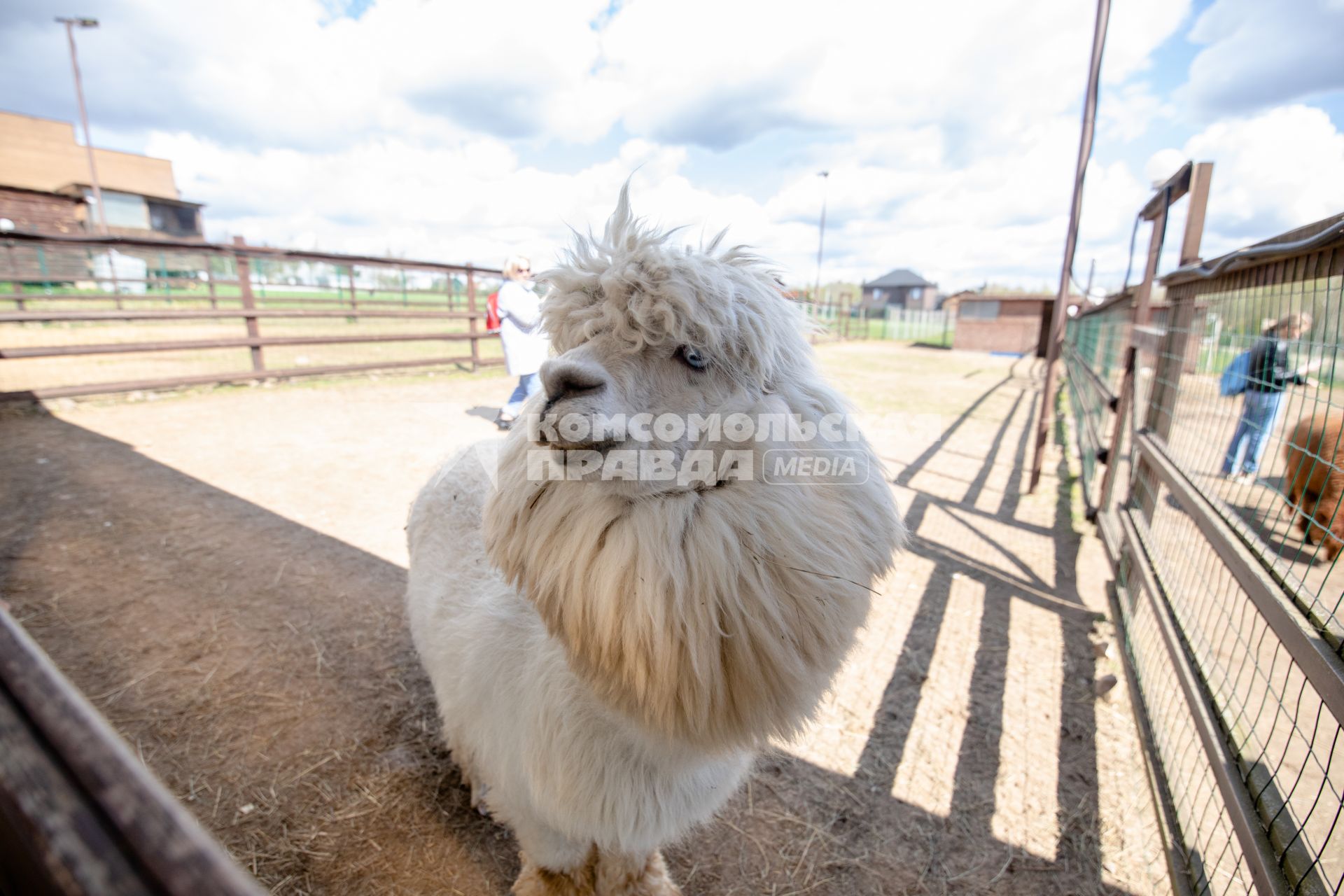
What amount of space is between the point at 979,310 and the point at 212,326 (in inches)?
1197

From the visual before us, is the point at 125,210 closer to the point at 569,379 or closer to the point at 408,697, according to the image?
the point at 408,697

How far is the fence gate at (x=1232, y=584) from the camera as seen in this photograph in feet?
5.29

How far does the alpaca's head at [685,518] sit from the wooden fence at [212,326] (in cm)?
810

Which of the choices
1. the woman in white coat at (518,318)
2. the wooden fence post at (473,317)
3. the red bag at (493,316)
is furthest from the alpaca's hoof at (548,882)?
the wooden fence post at (473,317)

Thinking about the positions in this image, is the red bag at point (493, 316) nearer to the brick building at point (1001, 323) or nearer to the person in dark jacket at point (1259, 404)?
the person in dark jacket at point (1259, 404)

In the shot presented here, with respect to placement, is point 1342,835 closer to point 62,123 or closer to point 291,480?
point 291,480

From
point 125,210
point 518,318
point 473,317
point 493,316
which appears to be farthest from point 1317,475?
point 125,210

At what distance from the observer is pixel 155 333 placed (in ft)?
52.2

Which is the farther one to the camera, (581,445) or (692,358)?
(692,358)

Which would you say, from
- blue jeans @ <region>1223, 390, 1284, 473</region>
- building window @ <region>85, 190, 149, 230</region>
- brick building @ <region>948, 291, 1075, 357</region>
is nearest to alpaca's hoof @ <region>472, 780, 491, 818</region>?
blue jeans @ <region>1223, 390, 1284, 473</region>

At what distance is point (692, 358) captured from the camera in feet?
4.38

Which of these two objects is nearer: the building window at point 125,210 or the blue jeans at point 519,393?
the blue jeans at point 519,393

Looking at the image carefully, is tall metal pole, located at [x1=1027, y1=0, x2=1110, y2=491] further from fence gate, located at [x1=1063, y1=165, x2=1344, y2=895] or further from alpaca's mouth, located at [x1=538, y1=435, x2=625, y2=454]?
alpaca's mouth, located at [x1=538, y1=435, x2=625, y2=454]

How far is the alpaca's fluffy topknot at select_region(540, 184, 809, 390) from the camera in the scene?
129cm
